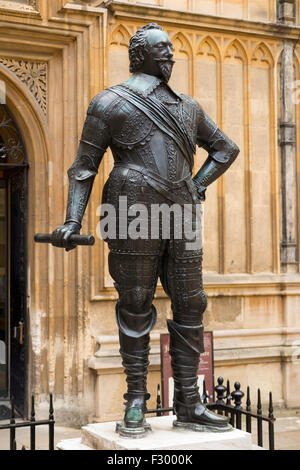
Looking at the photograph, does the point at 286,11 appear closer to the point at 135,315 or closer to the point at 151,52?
the point at 151,52

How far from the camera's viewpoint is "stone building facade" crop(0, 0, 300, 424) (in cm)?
767

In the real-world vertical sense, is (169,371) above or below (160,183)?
below

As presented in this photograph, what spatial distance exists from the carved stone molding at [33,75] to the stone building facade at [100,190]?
0.6 inches

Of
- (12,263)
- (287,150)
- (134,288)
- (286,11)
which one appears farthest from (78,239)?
(286,11)

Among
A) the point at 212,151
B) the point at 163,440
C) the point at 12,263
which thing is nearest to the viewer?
the point at 163,440

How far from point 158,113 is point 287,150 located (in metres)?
5.01

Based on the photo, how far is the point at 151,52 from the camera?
163 inches

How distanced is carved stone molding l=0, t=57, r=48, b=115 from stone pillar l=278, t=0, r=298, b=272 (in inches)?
117

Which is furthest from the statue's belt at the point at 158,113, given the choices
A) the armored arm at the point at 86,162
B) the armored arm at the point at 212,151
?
the armored arm at the point at 212,151

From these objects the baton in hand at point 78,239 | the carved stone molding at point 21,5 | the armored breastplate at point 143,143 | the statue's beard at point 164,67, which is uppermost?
the carved stone molding at point 21,5

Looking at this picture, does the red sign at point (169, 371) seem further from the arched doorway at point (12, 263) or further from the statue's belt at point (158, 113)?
the statue's belt at point (158, 113)

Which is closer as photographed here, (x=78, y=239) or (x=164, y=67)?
(x=78, y=239)

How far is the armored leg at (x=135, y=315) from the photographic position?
4.05m
